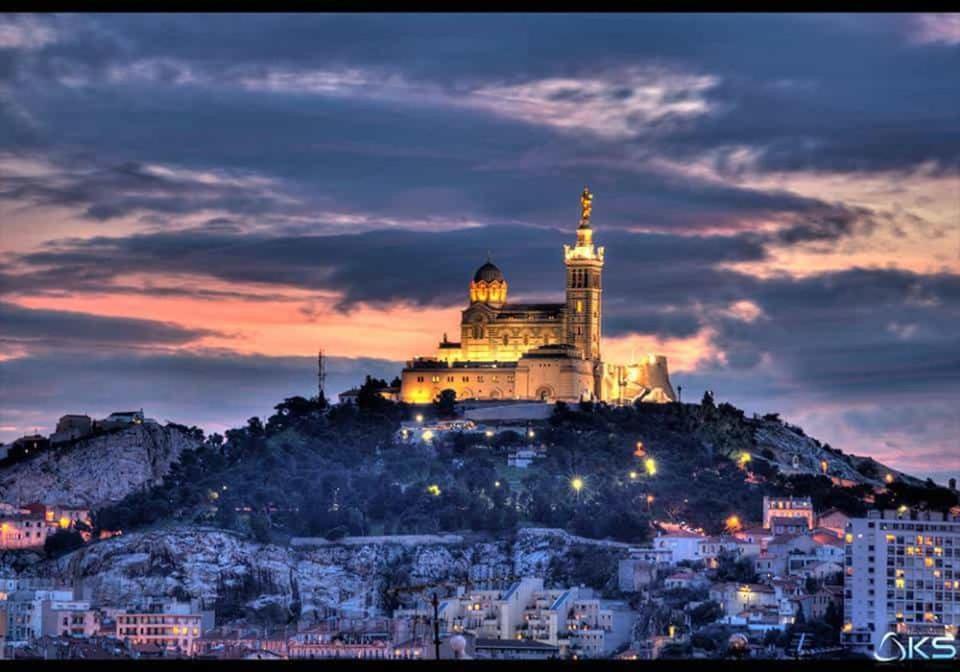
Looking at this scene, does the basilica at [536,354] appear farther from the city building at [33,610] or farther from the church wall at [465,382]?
the city building at [33,610]

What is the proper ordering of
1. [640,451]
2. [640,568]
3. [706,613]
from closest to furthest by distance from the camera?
1. [706,613]
2. [640,568]
3. [640,451]

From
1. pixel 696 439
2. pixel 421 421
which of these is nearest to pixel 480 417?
pixel 421 421

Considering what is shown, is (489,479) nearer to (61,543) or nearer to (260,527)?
(260,527)

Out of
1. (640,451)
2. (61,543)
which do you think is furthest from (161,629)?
(640,451)

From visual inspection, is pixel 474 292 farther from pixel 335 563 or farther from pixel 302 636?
pixel 302 636

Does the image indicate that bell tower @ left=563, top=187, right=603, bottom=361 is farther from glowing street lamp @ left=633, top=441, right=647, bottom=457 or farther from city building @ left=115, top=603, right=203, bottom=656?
city building @ left=115, top=603, right=203, bottom=656

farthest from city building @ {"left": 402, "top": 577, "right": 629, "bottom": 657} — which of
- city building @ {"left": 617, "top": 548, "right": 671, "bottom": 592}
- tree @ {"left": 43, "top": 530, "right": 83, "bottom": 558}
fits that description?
tree @ {"left": 43, "top": 530, "right": 83, "bottom": 558}
